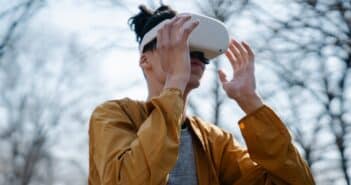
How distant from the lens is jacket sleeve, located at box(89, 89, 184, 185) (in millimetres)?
1286

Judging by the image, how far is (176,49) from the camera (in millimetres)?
1459

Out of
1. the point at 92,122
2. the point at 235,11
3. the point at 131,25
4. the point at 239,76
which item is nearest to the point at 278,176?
the point at 239,76

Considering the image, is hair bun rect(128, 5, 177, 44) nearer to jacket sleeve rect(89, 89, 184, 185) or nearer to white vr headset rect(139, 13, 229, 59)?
white vr headset rect(139, 13, 229, 59)

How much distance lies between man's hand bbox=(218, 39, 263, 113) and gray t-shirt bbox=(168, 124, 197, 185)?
0.18 metres

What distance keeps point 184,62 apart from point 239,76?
0.26m

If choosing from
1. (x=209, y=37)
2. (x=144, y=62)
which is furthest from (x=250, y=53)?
(x=144, y=62)

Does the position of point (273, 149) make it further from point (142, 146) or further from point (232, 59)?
point (142, 146)

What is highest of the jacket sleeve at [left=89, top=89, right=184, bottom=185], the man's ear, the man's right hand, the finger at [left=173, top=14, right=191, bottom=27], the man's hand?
the finger at [left=173, top=14, right=191, bottom=27]

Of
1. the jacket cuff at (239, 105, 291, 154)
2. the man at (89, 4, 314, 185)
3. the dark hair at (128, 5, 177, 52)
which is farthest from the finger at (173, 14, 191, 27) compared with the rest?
the jacket cuff at (239, 105, 291, 154)

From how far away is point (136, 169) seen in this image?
128cm

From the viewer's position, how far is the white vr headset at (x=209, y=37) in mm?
1510

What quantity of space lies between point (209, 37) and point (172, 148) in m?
0.37

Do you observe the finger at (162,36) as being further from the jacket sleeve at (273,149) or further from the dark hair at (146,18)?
the jacket sleeve at (273,149)

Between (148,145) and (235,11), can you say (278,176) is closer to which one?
(148,145)
